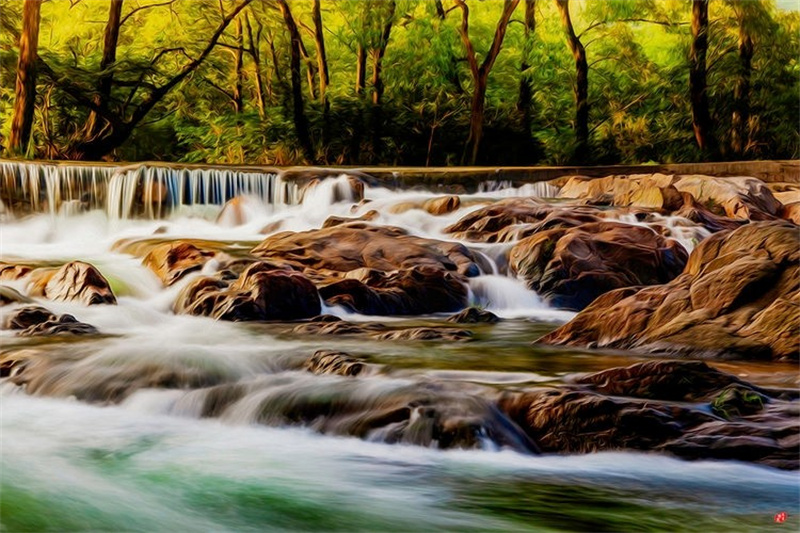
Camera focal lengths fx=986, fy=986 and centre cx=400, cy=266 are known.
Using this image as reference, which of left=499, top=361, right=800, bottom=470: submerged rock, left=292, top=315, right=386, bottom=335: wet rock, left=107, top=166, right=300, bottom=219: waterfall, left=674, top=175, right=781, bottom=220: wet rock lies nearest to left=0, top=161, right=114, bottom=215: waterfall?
left=107, top=166, right=300, bottom=219: waterfall

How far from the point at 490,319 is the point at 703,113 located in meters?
2.36

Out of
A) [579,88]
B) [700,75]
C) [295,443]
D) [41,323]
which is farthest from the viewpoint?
[579,88]

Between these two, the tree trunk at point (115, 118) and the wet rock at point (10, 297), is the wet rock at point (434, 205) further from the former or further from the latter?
the wet rock at point (10, 297)

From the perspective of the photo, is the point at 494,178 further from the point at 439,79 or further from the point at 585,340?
the point at 585,340

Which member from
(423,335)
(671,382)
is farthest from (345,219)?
(671,382)

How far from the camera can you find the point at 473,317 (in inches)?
231

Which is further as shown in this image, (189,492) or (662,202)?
(662,202)

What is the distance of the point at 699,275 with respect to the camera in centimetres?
537

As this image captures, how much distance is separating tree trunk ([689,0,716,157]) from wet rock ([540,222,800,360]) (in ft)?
5.23

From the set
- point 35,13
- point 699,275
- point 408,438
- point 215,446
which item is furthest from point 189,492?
point 35,13

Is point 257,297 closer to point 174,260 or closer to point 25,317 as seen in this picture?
point 174,260

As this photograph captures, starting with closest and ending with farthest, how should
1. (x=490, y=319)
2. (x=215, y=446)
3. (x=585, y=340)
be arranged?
(x=215, y=446), (x=585, y=340), (x=490, y=319)

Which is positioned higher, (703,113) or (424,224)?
(703,113)

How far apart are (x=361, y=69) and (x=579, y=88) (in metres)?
1.61
